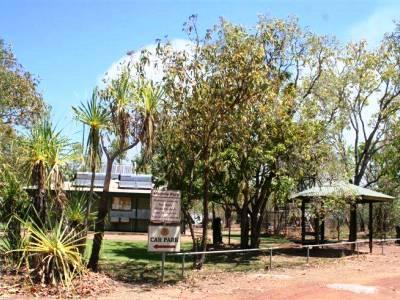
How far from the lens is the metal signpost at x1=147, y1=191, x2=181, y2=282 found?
14.8 meters

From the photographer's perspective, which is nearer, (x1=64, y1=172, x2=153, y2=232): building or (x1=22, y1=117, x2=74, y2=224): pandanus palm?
(x1=22, y1=117, x2=74, y2=224): pandanus palm

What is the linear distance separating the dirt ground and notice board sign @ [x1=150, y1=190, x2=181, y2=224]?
174 centimetres

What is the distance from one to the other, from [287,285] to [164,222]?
12.0 ft

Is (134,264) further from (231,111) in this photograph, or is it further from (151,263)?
(231,111)

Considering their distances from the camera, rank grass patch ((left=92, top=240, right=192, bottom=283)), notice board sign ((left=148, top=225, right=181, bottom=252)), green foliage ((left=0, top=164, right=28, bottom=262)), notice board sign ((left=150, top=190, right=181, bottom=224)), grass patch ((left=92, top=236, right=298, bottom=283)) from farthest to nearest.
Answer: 1. grass patch ((left=92, top=236, right=298, bottom=283))
2. grass patch ((left=92, top=240, right=192, bottom=283))
3. notice board sign ((left=150, top=190, right=181, bottom=224))
4. notice board sign ((left=148, top=225, right=181, bottom=252))
5. green foliage ((left=0, top=164, right=28, bottom=262))

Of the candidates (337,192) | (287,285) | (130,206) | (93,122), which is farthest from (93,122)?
(130,206)

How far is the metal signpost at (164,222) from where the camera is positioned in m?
14.8

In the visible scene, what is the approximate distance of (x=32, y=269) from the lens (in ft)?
41.3

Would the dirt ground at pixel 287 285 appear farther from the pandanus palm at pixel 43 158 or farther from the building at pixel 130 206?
the building at pixel 130 206

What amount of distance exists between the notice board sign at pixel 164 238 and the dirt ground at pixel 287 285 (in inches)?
40.5

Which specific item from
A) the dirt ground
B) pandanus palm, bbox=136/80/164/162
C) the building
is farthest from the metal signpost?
the building

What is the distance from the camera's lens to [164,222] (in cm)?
1501

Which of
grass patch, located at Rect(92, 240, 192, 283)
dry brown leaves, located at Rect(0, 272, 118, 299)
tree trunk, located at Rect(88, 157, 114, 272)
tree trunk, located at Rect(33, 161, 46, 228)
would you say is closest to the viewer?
dry brown leaves, located at Rect(0, 272, 118, 299)

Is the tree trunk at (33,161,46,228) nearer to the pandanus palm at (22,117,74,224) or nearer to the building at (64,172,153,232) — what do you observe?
the pandanus palm at (22,117,74,224)
